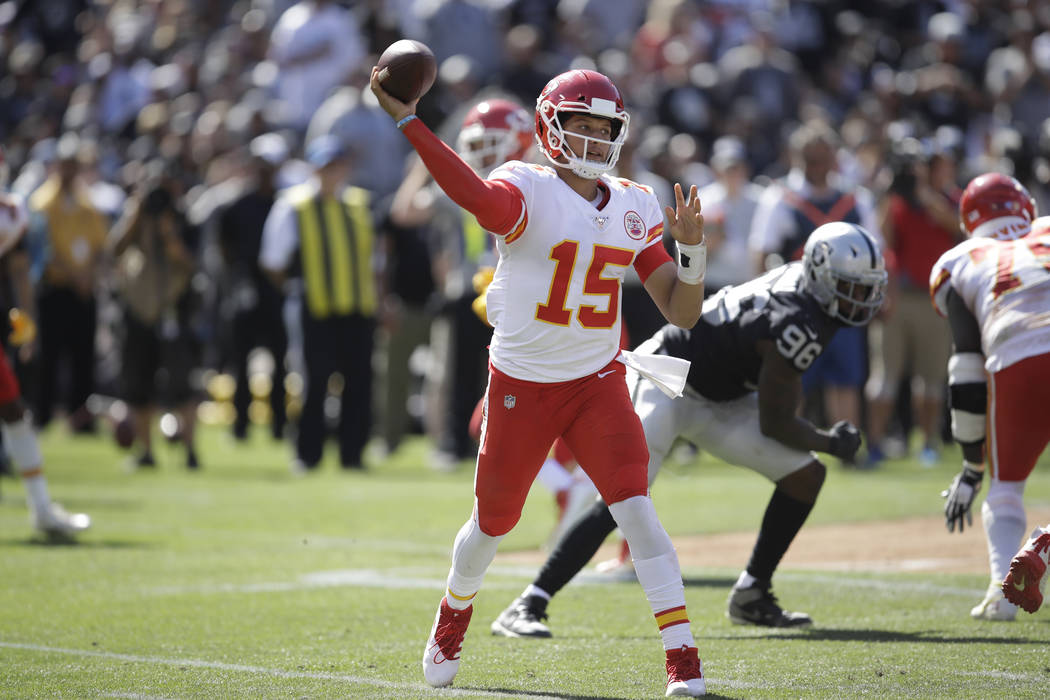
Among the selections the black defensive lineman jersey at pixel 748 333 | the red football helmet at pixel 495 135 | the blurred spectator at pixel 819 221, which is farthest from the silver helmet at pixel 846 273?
the blurred spectator at pixel 819 221

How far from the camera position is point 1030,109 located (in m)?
15.8

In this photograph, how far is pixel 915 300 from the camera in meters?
12.2

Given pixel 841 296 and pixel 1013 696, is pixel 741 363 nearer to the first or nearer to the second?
pixel 841 296

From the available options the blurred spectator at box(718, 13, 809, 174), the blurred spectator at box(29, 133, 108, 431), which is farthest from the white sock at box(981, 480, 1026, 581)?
the blurred spectator at box(718, 13, 809, 174)

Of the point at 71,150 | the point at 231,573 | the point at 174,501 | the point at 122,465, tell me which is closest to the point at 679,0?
the point at 71,150

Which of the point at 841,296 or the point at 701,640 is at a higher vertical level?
the point at 841,296

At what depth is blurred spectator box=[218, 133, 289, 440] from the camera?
1368 cm

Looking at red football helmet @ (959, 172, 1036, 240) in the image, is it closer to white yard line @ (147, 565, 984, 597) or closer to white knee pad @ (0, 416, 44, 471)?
white yard line @ (147, 565, 984, 597)

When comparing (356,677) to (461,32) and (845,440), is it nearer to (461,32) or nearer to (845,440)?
(845,440)

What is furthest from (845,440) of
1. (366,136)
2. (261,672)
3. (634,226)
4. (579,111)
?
(366,136)

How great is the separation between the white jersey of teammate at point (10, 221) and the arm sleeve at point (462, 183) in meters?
4.65

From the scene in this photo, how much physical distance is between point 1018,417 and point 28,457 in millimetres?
5190

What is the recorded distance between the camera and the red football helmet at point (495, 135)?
7.72 meters

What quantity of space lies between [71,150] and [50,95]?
6.38 meters
